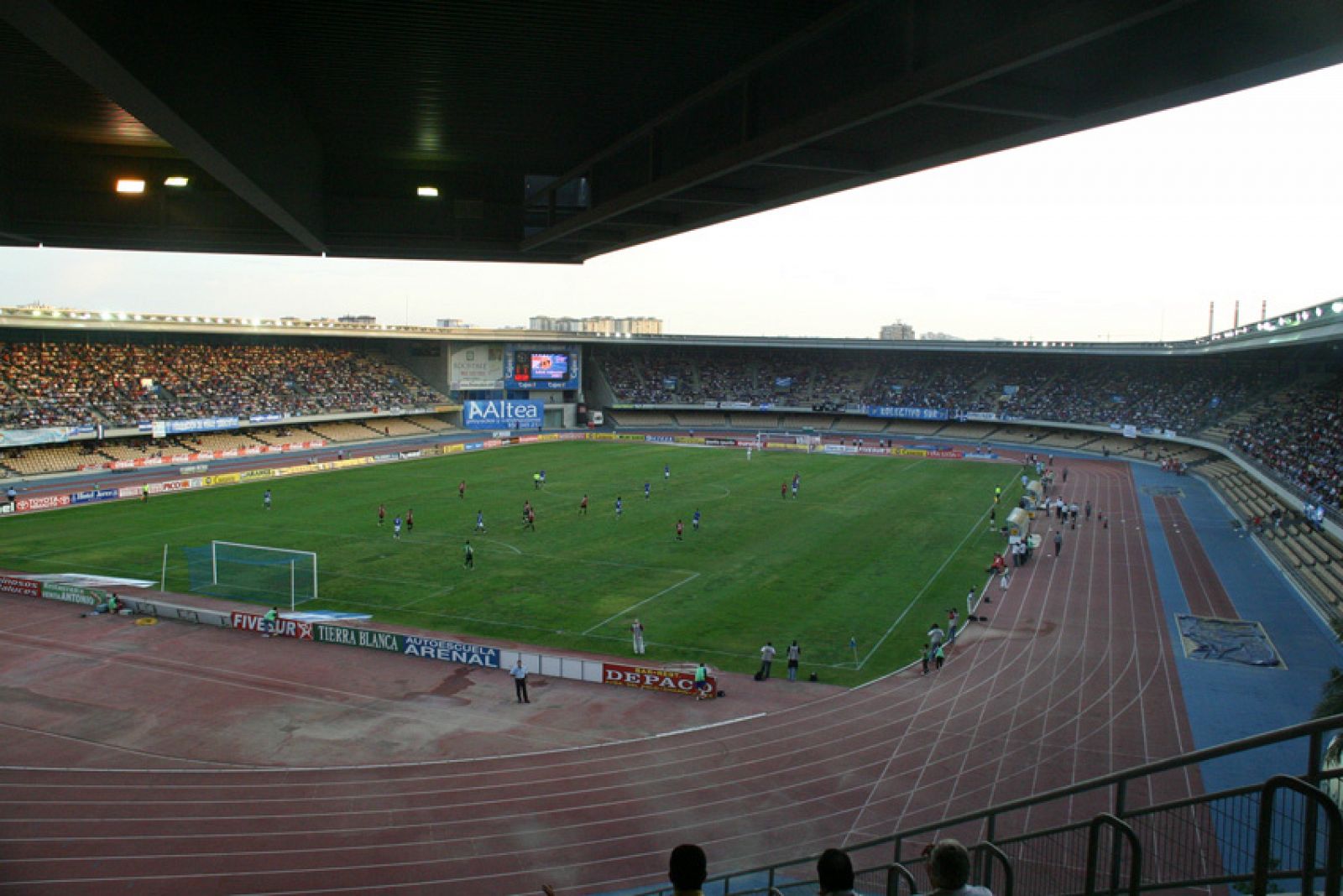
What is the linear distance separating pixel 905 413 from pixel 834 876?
85967mm

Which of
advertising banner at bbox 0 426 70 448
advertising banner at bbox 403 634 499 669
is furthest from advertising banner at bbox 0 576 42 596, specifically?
advertising banner at bbox 0 426 70 448

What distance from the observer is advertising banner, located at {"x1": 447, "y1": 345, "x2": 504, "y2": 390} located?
8288cm

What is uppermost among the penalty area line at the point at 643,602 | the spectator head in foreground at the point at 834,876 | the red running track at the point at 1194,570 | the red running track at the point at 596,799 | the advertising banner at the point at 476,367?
the advertising banner at the point at 476,367

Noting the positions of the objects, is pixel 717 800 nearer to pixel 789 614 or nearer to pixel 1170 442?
pixel 789 614

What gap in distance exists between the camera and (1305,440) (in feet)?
143

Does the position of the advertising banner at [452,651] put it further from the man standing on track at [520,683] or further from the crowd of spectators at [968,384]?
the crowd of spectators at [968,384]

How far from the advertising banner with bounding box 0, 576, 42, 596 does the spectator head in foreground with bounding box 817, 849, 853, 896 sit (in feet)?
103

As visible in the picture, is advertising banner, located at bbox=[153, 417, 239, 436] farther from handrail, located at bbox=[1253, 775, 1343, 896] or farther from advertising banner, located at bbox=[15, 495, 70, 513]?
handrail, located at bbox=[1253, 775, 1343, 896]

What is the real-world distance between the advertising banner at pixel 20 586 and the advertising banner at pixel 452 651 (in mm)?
13949

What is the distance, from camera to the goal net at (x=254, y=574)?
28.1 m

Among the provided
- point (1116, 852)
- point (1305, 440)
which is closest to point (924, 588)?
point (1116, 852)

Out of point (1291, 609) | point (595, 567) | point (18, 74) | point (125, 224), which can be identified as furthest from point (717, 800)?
point (1291, 609)

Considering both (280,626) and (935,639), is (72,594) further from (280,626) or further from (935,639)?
(935,639)

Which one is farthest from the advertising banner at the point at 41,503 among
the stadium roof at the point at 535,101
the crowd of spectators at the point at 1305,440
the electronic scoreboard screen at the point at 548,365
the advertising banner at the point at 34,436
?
the crowd of spectators at the point at 1305,440
